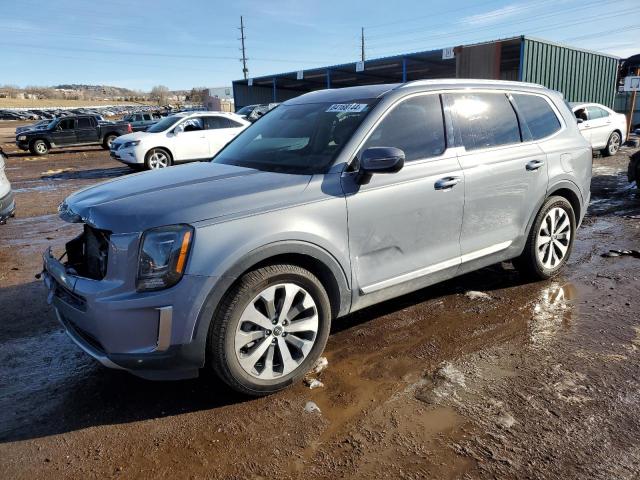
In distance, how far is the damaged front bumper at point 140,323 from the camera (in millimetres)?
2613

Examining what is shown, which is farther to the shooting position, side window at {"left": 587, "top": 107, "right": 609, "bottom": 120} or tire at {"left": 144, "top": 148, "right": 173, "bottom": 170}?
side window at {"left": 587, "top": 107, "right": 609, "bottom": 120}

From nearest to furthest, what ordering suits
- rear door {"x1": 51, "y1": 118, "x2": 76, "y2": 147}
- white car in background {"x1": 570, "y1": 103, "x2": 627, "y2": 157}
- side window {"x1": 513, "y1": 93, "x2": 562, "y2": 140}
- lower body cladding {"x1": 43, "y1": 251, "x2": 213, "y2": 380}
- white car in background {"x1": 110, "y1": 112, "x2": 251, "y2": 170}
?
lower body cladding {"x1": 43, "y1": 251, "x2": 213, "y2": 380} → side window {"x1": 513, "y1": 93, "x2": 562, "y2": 140} → white car in background {"x1": 110, "y1": 112, "x2": 251, "y2": 170} → white car in background {"x1": 570, "y1": 103, "x2": 627, "y2": 157} → rear door {"x1": 51, "y1": 118, "x2": 76, "y2": 147}

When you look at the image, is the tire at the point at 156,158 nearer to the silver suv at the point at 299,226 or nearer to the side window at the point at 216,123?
the side window at the point at 216,123

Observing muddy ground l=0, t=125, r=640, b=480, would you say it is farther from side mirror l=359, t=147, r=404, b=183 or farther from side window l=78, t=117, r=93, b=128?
side window l=78, t=117, r=93, b=128

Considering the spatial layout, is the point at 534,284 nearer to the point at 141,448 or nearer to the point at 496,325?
the point at 496,325

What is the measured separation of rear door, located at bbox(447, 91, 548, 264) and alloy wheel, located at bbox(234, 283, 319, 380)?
5.10 ft

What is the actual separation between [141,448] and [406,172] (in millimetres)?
2411

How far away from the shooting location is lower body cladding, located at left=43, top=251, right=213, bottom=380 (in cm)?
261

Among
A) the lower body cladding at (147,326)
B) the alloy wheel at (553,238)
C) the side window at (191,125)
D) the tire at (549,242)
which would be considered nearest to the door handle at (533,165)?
the tire at (549,242)

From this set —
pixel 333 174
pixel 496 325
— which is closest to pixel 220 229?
pixel 333 174

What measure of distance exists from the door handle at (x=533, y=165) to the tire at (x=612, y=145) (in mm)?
13107

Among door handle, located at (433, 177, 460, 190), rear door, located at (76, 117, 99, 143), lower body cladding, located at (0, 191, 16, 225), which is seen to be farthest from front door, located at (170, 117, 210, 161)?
door handle, located at (433, 177, 460, 190)

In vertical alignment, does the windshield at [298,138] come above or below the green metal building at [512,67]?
below

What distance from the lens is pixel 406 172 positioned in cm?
354
